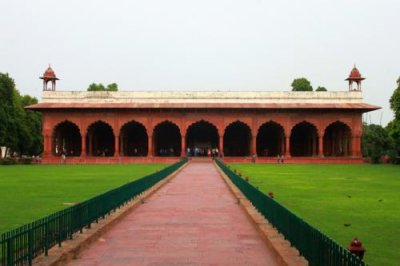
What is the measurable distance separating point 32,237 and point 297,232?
130 inches

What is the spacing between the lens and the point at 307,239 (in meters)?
6.40

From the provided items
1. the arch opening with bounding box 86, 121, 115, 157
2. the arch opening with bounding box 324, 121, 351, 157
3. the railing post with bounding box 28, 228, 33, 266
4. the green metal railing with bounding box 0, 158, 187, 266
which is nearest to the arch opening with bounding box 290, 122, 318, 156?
the arch opening with bounding box 324, 121, 351, 157

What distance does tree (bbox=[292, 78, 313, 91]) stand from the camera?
75.8 meters

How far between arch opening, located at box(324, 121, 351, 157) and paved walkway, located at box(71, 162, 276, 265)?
3657cm

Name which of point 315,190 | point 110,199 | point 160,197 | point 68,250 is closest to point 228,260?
point 68,250

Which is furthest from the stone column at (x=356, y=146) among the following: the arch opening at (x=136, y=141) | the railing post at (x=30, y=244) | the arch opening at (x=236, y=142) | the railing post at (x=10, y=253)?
the railing post at (x=10, y=253)

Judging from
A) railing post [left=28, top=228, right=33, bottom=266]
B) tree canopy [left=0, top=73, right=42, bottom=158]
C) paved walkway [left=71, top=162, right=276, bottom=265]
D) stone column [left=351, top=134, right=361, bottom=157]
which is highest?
tree canopy [left=0, top=73, right=42, bottom=158]

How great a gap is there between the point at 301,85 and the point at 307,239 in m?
71.5

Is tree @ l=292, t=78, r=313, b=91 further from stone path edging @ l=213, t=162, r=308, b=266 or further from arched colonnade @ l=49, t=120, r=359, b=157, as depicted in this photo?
stone path edging @ l=213, t=162, r=308, b=266

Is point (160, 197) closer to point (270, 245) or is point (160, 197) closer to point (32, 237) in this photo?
point (270, 245)

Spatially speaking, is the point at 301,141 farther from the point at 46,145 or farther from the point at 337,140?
the point at 46,145

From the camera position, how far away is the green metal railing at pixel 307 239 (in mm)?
4848

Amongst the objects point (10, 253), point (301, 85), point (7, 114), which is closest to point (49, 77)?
point (7, 114)

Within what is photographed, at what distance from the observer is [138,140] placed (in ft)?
177
